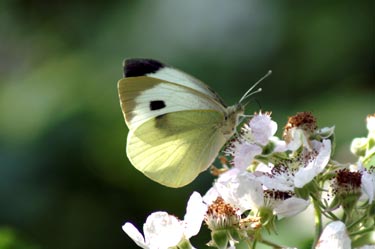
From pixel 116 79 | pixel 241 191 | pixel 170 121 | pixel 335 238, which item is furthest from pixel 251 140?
pixel 116 79

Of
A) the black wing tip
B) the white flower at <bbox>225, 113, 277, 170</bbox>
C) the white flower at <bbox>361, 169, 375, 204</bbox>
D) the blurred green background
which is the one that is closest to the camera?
the white flower at <bbox>361, 169, 375, 204</bbox>

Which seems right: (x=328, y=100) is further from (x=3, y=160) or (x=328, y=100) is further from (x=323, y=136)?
(x=323, y=136)

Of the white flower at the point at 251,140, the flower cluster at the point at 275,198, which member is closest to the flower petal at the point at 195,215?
the flower cluster at the point at 275,198

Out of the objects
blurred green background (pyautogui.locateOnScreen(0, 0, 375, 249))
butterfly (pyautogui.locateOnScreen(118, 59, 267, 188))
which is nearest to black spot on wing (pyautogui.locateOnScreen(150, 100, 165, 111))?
butterfly (pyautogui.locateOnScreen(118, 59, 267, 188))

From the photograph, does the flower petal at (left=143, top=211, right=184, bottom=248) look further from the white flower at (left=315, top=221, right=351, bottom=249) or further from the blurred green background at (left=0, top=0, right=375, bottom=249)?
the blurred green background at (left=0, top=0, right=375, bottom=249)

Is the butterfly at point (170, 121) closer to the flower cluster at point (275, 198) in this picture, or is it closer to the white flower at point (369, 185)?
the flower cluster at point (275, 198)

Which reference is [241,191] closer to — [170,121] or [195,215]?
[195,215]

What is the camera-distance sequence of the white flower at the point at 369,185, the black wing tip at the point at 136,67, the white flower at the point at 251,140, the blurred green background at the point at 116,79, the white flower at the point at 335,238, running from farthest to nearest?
the blurred green background at the point at 116,79 < the black wing tip at the point at 136,67 < the white flower at the point at 251,140 < the white flower at the point at 369,185 < the white flower at the point at 335,238
